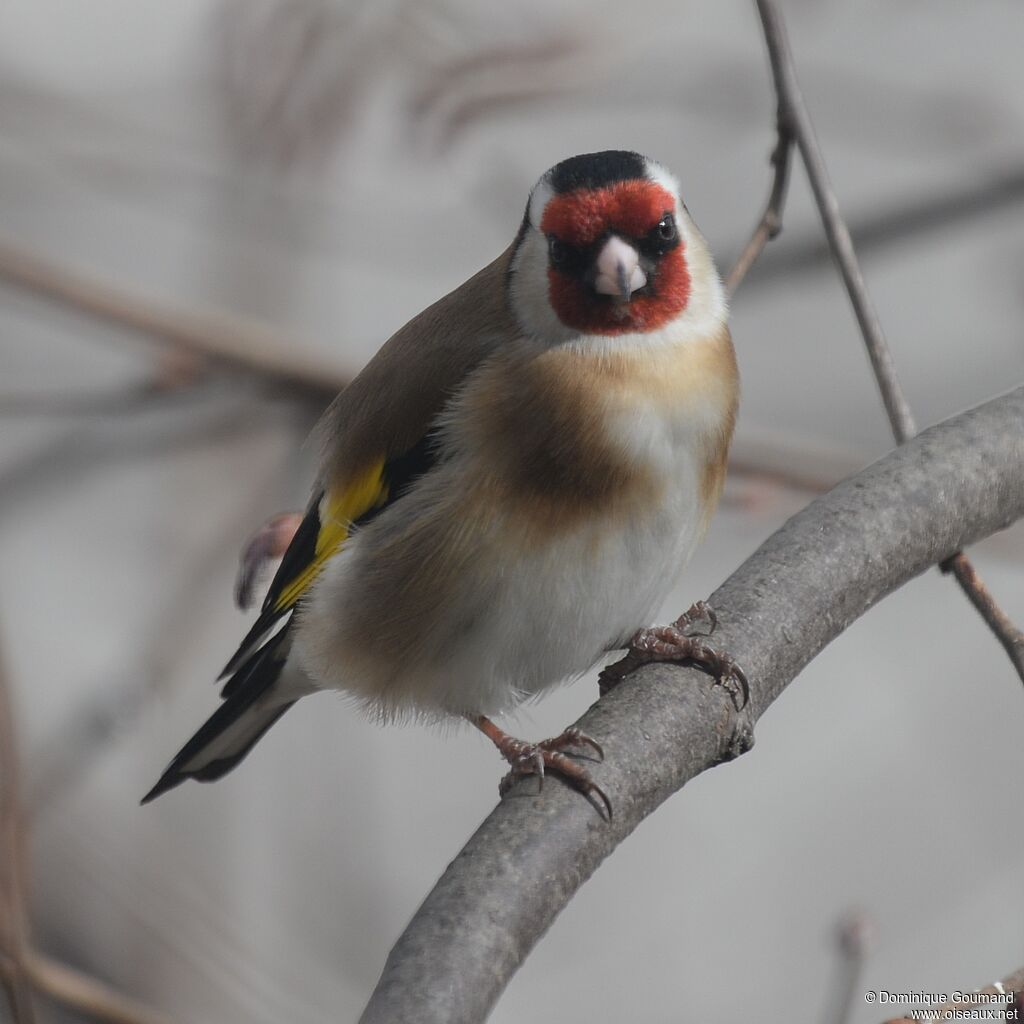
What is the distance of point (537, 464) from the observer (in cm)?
248

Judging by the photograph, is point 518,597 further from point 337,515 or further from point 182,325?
point 182,325

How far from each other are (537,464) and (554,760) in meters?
0.62

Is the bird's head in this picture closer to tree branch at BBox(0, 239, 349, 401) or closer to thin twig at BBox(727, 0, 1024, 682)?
thin twig at BBox(727, 0, 1024, 682)

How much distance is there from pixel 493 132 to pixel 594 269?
1.47m

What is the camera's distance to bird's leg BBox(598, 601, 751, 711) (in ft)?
7.15

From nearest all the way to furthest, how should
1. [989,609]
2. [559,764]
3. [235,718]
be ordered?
[559,764]
[989,609]
[235,718]

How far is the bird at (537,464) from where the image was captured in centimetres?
249

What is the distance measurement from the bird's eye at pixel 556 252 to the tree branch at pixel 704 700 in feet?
1.95

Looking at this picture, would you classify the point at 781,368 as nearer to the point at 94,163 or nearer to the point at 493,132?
the point at 493,132

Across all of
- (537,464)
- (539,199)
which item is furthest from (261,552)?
(539,199)

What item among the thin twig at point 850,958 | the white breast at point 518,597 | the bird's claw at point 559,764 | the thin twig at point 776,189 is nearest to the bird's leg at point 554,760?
the bird's claw at point 559,764

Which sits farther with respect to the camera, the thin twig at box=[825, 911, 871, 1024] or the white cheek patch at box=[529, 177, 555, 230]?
the white cheek patch at box=[529, 177, 555, 230]

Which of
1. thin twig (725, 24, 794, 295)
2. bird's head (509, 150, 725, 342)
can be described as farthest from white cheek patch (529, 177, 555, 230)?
thin twig (725, 24, 794, 295)

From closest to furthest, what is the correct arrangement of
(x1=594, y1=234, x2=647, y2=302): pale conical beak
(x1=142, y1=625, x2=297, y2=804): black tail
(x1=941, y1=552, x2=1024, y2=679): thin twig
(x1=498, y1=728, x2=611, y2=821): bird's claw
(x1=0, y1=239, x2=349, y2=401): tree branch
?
1. (x1=498, y1=728, x2=611, y2=821): bird's claw
2. (x1=941, y1=552, x2=1024, y2=679): thin twig
3. (x1=594, y1=234, x2=647, y2=302): pale conical beak
4. (x1=142, y1=625, x2=297, y2=804): black tail
5. (x1=0, y1=239, x2=349, y2=401): tree branch
